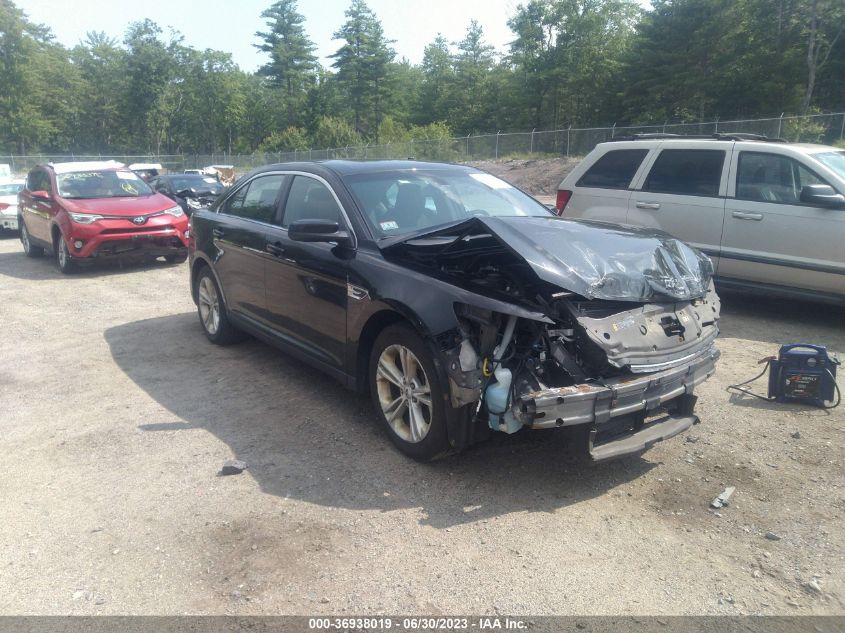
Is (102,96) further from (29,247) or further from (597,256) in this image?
(597,256)

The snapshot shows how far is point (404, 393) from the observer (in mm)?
4152

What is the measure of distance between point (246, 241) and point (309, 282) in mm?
1186

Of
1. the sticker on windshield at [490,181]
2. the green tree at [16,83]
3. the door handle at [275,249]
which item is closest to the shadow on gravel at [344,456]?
the door handle at [275,249]

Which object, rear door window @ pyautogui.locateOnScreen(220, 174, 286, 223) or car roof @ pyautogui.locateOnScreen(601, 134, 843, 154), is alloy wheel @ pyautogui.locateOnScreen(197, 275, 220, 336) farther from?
car roof @ pyautogui.locateOnScreen(601, 134, 843, 154)

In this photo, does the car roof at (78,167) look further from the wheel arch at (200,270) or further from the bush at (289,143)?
the bush at (289,143)

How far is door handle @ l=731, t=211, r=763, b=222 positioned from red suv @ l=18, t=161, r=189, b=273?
25.0 feet

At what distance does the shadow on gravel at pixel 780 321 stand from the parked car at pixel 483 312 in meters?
2.79

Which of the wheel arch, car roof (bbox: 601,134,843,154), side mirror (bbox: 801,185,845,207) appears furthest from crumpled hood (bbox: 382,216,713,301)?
car roof (bbox: 601,134,843,154)

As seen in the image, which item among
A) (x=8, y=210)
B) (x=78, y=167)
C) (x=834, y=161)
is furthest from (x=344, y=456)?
(x=8, y=210)

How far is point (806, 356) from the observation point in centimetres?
496

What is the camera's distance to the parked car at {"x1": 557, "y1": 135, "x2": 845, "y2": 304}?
22.5 feet

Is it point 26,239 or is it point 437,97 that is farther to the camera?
point 437,97

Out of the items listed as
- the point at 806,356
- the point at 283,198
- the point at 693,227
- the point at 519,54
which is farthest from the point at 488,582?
the point at 519,54

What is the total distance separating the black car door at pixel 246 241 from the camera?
18.8 feet
